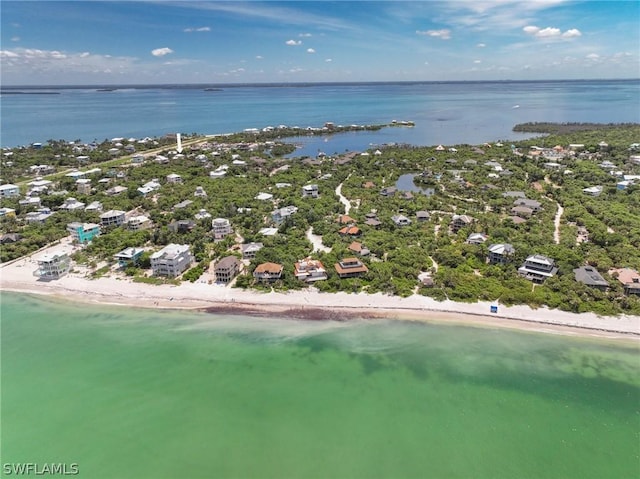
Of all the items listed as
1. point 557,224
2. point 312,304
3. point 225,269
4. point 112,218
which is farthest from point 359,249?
point 112,218

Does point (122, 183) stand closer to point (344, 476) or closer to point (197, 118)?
point (344, 476)

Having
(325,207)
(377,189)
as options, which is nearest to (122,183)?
(325,207)

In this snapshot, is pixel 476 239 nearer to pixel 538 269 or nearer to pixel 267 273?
pixel 538 269

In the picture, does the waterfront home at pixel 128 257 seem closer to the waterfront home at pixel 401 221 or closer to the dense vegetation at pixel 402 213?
the dense vegetation at pixel 402 213

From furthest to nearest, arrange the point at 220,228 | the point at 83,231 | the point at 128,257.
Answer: the point at 220,228 → the point at 83,231 → the point at 128,257

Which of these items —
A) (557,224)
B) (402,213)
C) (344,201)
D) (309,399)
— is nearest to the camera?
(309,399)
